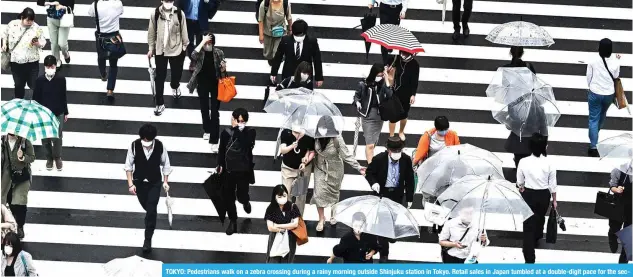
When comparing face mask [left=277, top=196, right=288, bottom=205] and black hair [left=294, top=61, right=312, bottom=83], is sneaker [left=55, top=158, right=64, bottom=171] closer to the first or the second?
black hair [left=294, top=61, right=312, bottom=83]

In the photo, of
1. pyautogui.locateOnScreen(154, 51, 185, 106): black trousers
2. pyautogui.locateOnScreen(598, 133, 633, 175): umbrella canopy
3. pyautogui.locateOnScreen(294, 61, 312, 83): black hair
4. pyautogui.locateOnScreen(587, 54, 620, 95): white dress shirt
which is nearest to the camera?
pyautogui.locateOnScreen(598, 133, 633, 175): umbrella canopy

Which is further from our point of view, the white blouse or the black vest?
the white blouse

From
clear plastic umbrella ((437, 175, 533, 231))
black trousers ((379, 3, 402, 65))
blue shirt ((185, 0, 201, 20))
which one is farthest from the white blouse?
clear plastic umbrella ((437, 175, 533, 231))

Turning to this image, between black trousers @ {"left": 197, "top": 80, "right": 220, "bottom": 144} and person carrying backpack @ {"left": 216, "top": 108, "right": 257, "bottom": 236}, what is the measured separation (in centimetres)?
171

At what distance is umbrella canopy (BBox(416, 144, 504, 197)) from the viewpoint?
14.9 m

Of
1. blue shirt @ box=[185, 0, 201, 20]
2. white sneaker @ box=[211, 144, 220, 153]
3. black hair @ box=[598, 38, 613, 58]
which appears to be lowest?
white sneaker @ box=[211, 144, 220, 153]

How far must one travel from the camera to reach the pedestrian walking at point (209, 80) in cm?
1689

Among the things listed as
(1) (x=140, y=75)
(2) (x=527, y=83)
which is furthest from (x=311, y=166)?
(1) (x=140, y=75)

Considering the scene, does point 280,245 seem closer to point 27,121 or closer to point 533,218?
point 533,218

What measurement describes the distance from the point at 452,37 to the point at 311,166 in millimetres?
5171

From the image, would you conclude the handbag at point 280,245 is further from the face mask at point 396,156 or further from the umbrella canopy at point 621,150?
the umbrella canopy at point 621,150

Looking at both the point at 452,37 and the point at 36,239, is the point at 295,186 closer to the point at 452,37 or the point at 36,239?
the point at 36,239

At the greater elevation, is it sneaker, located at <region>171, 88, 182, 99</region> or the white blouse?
the white blouse

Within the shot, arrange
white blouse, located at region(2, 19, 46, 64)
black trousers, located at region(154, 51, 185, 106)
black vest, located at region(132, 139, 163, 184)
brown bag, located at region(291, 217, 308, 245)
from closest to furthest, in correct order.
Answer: brown bag, located at region(291, 217, 308, 245) → black vest, located at region(132, 139, 163, 184) → white blouse, located at region(2, 19, 46, 64) → black trousers, located at region(154, 51, 185, 106)
